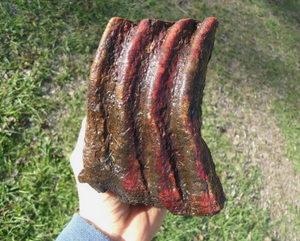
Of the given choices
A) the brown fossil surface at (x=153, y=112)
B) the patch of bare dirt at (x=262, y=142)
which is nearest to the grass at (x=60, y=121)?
the patch of bare dirt at (x=262, y=142)

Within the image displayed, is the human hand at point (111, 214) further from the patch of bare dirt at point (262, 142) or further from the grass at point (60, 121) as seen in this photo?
the patch of bare dirt at point (262, 142)

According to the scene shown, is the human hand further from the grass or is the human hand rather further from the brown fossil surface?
the grass

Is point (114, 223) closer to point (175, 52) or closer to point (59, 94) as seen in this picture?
point (175, 52)

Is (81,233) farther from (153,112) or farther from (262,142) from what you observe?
(262,142)

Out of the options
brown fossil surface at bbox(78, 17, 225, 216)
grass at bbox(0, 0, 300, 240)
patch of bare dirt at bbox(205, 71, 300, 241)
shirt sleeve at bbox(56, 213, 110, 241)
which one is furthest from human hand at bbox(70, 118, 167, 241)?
patch of bare dirt at bbox(205, 71, 300, 241)

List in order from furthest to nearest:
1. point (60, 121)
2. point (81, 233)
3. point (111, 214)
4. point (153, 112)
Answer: point (60, 121), point (111, 214), point (81, 233), point (153, 112)

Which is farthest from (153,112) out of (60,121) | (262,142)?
(262,142)

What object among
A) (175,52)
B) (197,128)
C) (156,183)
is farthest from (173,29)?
(156,183)
